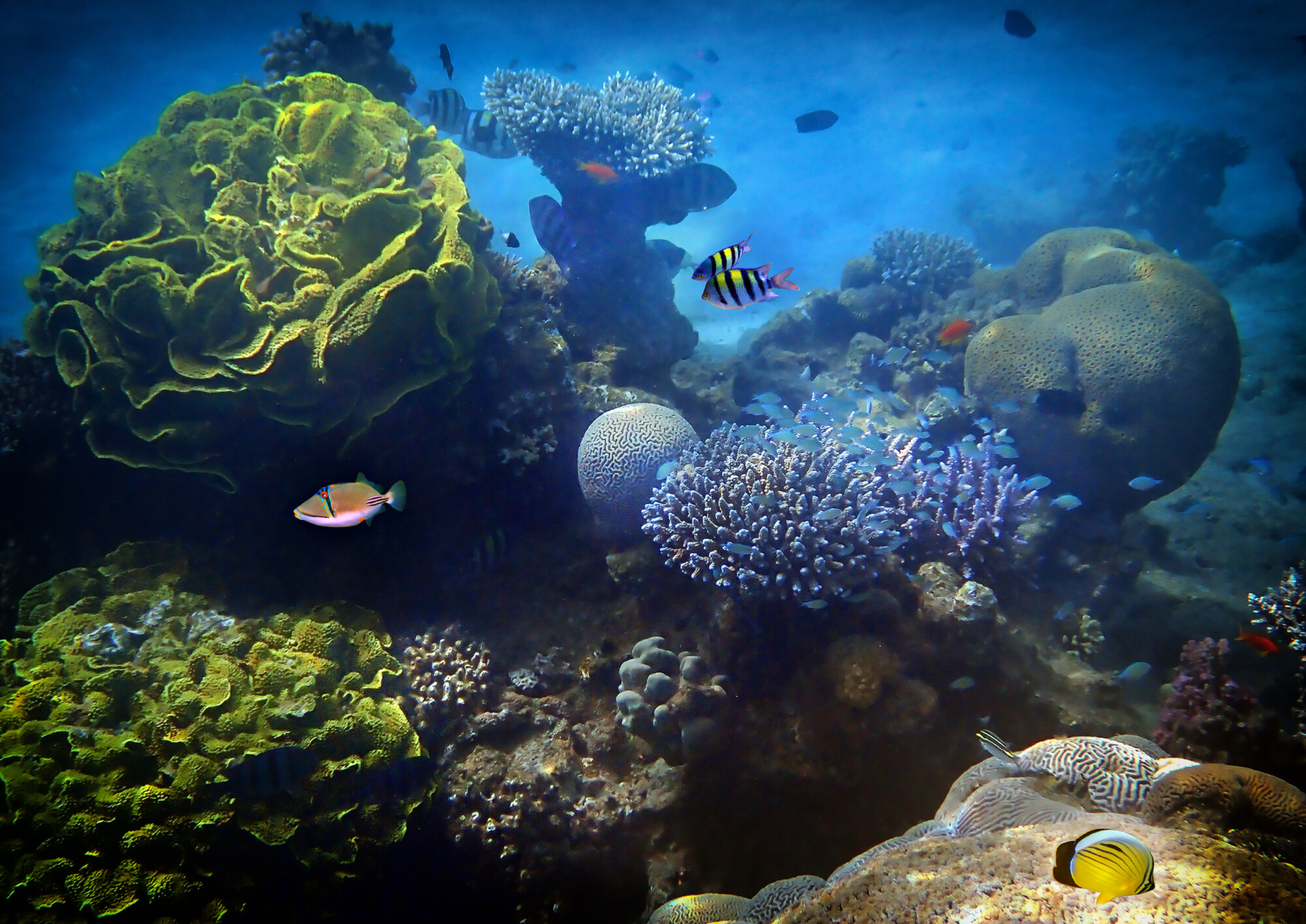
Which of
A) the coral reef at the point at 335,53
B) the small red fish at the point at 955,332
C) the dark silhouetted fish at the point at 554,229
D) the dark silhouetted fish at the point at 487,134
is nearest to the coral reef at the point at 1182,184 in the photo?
the small red fish at the point at 955,332

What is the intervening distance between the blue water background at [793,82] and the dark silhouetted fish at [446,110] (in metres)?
11.0

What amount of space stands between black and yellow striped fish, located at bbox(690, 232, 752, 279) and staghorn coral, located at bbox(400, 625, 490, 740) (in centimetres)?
345

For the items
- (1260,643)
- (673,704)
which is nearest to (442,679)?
(673,704)

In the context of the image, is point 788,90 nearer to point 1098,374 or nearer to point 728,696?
point 1098,374

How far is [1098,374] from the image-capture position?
6062 millimetres

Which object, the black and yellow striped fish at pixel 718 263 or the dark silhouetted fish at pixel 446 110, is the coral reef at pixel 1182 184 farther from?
the black and yellow striped fish at pixel 718 263

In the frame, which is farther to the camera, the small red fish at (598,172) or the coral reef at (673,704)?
the small red fish at (598,172)

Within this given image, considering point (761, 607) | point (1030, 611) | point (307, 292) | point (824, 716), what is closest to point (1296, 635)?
point (1030, 611)

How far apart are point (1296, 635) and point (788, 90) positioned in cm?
3351

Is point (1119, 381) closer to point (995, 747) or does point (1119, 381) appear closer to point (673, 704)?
point (995, 747)

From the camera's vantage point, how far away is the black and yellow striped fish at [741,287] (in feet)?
9.63

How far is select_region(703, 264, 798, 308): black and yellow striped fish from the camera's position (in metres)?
2.94

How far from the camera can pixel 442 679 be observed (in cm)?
429

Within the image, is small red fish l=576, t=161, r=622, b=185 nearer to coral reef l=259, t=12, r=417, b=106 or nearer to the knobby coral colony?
coral reef l=259, t=12, r=417, b=106
